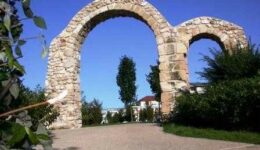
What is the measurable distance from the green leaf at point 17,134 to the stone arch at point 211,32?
45.5 ft

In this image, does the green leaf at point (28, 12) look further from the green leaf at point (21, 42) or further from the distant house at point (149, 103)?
the distant house at point (149, 103)

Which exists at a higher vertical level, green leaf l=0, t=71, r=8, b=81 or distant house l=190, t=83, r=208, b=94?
distant house l=190, t=83, r=208, b=94

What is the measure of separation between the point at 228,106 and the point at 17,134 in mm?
9991

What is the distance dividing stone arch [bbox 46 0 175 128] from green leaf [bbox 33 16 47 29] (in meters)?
13.5

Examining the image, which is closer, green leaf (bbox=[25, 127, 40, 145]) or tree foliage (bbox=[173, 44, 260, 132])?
green leaf (bbox=[25, 127, 40, 145])

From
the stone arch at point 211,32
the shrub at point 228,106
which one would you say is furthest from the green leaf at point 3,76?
the stone arch at point 211,32

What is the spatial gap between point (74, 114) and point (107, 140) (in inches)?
242

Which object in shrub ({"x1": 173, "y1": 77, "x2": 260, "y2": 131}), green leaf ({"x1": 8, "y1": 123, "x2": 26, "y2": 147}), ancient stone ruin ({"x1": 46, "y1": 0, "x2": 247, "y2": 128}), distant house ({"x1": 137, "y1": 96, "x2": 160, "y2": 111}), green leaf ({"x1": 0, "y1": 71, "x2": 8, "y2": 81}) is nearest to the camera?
green leaf ({"x1": 8, "y1": 123, "x2": 26, "y2": 147})

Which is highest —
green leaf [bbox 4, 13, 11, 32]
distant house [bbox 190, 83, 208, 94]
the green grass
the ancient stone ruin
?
the ancient stone ruin

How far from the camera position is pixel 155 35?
1488cm

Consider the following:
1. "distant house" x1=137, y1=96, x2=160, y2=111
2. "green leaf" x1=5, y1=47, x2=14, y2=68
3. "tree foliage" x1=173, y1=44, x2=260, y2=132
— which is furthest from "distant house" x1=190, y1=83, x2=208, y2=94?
"distant house" x1=137, y1=96, x2=160, y2=111

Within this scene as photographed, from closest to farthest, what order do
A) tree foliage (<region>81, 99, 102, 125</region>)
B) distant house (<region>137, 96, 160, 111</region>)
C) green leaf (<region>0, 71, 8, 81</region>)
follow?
green leaf (<region>0, 71, 8, 81</region>), tree foliage (<region>81, 99, 102, 125</region>), distant house (<region>137, 96, 160, 111</region>)

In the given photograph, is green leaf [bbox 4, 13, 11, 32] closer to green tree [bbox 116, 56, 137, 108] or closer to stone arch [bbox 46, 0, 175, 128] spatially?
stone arch [bbox 46, 0, 175, 128]

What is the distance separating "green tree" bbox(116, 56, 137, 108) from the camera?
30.7m
